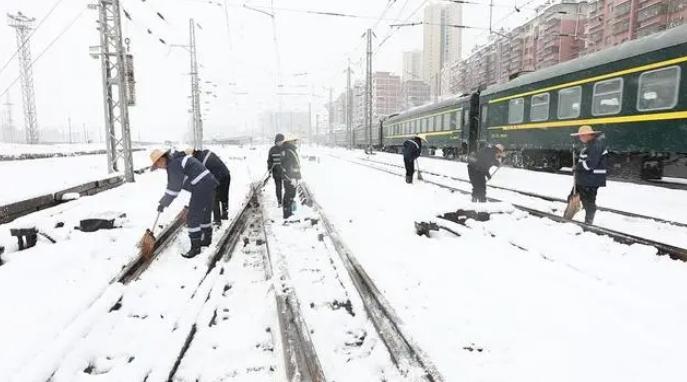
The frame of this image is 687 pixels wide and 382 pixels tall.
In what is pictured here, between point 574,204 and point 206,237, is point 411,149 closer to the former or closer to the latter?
point 574,204

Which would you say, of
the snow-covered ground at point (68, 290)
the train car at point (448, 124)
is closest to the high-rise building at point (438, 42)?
the train car at point (448, 124)

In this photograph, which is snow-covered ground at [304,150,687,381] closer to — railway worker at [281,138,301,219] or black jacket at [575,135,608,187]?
black jacket at [575,135,608,187]

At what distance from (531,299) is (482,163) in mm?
5545

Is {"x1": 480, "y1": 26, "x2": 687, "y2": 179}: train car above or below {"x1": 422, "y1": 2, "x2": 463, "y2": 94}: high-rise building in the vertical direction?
below

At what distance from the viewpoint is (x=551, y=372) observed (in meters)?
3.13

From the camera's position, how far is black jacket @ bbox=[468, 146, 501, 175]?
9.58 metres

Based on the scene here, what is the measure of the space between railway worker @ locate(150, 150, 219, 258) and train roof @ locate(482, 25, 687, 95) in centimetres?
1078

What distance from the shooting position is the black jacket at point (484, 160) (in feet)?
31.4

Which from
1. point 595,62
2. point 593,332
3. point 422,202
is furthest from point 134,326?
point 595,62

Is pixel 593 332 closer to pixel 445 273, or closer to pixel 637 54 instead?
pixel 445 273

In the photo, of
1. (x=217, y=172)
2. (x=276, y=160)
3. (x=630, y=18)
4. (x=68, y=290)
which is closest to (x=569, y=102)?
(x=276, y=160)

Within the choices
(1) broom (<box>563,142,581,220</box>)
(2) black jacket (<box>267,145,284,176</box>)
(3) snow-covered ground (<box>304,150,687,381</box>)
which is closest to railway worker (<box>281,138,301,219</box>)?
(2) black jacket (<box>267,145,284,176</box>)

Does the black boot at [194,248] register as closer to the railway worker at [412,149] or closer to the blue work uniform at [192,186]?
the blue work uniform at [192,186]

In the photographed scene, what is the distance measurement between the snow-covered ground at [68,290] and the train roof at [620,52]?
1155 centimetres
